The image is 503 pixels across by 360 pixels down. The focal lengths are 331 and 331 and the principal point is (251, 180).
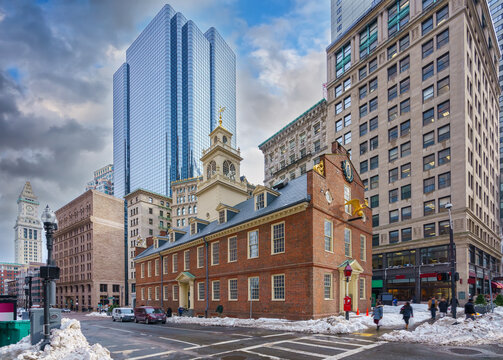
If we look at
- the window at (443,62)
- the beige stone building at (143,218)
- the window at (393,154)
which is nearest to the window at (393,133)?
the window at (393,154)

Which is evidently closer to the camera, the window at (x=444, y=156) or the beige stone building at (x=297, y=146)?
the window at (x=444, y=156)

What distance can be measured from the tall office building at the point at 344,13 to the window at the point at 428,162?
55.6m

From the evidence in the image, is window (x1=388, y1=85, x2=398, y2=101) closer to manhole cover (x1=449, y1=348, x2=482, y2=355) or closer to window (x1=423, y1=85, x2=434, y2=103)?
window (x1=423, y1=85, x2=434, y2=103)

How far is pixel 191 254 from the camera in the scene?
36531 millimetres

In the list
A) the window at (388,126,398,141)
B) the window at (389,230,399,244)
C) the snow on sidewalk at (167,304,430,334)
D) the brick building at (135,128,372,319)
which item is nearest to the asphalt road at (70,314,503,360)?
the snow on sidewalk at (167,304,430,334)

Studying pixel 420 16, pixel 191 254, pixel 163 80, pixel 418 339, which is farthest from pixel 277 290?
pixel 163 80

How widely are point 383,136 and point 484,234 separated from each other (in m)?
20.4

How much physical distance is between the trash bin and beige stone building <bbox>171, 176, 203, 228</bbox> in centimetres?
8433

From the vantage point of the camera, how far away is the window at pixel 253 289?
1064 inches

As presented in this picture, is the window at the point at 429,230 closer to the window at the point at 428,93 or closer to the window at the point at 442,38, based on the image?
the window at the point at 428,93

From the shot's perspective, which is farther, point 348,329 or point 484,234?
point 484,234

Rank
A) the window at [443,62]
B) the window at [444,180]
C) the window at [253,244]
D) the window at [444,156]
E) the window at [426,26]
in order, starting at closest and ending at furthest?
the window at [253,244]
the window at [444,180]
the window at [444,156]
the window at [443,62]
the window at [426,26]

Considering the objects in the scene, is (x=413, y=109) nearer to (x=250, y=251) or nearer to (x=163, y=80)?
(x=250, y=251)

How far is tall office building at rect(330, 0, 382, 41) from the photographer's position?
86.6m
